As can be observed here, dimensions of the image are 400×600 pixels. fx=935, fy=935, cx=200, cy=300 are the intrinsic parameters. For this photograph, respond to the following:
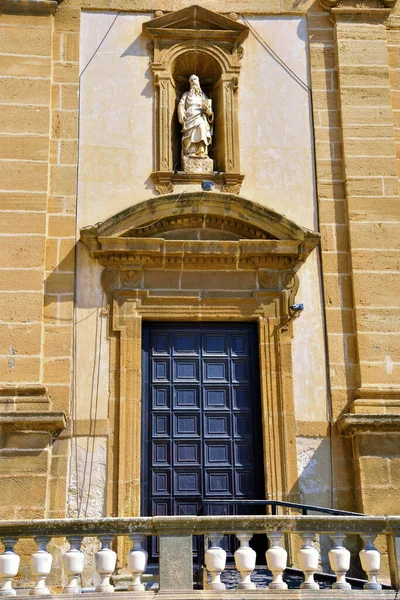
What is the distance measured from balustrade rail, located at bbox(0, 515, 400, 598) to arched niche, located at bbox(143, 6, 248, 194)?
A: 198 inches

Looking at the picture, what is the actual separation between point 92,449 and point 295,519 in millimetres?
3039

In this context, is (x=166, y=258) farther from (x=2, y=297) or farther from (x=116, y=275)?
(x=2, y=297)

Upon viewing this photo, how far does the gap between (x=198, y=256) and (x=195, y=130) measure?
1.74 metres

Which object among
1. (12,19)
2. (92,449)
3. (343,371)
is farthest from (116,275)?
(12,19)

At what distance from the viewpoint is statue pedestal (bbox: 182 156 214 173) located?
11.5 metres

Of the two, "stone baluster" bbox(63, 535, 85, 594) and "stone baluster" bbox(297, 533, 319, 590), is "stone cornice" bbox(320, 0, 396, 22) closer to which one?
"stone baluster" bbox(297, 533, 319, 590)

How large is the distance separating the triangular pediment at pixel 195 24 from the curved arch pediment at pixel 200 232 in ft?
7.72

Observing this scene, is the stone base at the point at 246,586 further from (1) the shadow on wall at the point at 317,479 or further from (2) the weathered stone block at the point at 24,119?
(2) the weathered stone block at the point at 24,119

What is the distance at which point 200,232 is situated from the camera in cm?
1126

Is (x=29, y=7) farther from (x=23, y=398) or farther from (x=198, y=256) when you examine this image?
(x=23, y=398)

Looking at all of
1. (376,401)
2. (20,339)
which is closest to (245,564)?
(376,401)

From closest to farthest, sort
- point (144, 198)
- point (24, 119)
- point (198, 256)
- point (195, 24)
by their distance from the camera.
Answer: point (198, 256) → point (144, 198) → point (24, 119) → point (195, 24)

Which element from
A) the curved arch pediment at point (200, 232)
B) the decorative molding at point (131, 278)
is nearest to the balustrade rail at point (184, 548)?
the decorative molding at point (131, 278)

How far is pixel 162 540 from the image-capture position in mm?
7828
